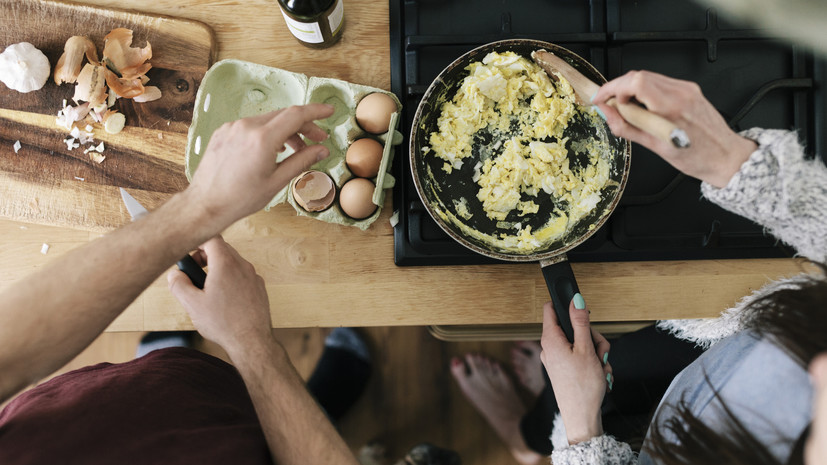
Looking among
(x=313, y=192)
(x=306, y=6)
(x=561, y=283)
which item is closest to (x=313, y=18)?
(x=306, y=6)

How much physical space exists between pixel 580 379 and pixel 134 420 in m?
0.72

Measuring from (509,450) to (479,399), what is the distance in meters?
0.17

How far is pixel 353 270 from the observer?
97cm

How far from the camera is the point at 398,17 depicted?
37.7 inches

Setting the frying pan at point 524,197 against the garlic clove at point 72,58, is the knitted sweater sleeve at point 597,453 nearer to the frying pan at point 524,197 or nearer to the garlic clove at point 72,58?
the frying pan at point 524,197

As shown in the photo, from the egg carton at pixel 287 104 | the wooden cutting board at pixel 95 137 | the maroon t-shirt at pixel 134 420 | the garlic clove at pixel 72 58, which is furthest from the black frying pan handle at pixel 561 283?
the garlic clove at pixel 72 58

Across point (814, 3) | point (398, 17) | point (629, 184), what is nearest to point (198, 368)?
point (398, 17)

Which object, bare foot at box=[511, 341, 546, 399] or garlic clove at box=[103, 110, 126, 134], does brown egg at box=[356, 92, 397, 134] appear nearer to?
garlic clove at box=[103, 110, 126, 134]

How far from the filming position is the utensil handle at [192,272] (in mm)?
827

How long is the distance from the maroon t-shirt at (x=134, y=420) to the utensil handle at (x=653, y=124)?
2.57 feet

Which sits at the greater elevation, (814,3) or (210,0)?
(814,3)

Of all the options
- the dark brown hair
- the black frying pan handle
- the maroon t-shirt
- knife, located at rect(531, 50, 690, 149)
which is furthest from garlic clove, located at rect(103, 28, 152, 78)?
the dark brown hair

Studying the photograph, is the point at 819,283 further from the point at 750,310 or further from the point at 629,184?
the point at 629,184

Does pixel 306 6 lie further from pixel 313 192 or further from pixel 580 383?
pixel 580 383
